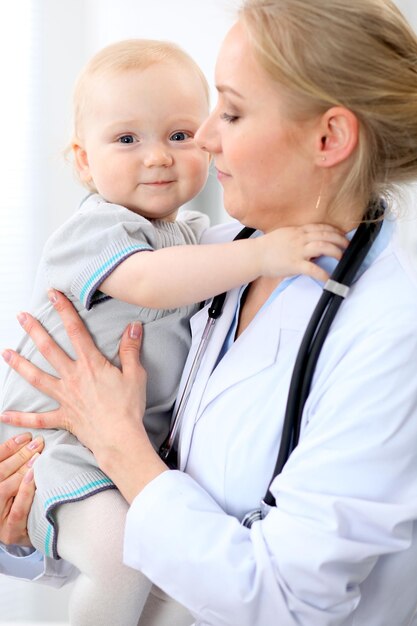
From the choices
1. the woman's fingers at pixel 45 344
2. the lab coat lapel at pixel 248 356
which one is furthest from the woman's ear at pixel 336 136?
the woman's fingers at pixel 45 344

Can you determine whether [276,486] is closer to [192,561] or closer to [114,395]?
[192,561]

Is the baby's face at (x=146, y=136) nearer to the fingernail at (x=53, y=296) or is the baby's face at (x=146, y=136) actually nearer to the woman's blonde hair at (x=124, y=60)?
the woman's blonde hair at (x=124, y=60)

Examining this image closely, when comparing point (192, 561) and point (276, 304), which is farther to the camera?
point (276, 304)

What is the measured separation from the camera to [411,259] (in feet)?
4.29

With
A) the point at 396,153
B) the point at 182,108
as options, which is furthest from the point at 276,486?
the point at 182,108

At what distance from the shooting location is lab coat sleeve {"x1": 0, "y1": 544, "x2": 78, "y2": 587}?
1.58 metres

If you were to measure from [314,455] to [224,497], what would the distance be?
21 cm

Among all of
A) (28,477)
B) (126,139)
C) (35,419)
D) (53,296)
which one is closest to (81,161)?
(126,139)

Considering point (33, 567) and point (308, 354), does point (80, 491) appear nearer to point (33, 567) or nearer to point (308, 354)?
point (33, 567)

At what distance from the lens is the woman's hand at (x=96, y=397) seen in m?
1.34

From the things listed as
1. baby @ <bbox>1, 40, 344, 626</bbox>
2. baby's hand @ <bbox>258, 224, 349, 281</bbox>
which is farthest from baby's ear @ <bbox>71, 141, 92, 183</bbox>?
baby's hand @ <bbox>258, 224, 349, 281</bbox>

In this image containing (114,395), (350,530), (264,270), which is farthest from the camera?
(114,395)

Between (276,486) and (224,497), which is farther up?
(276,486)

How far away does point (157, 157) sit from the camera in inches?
58.0
